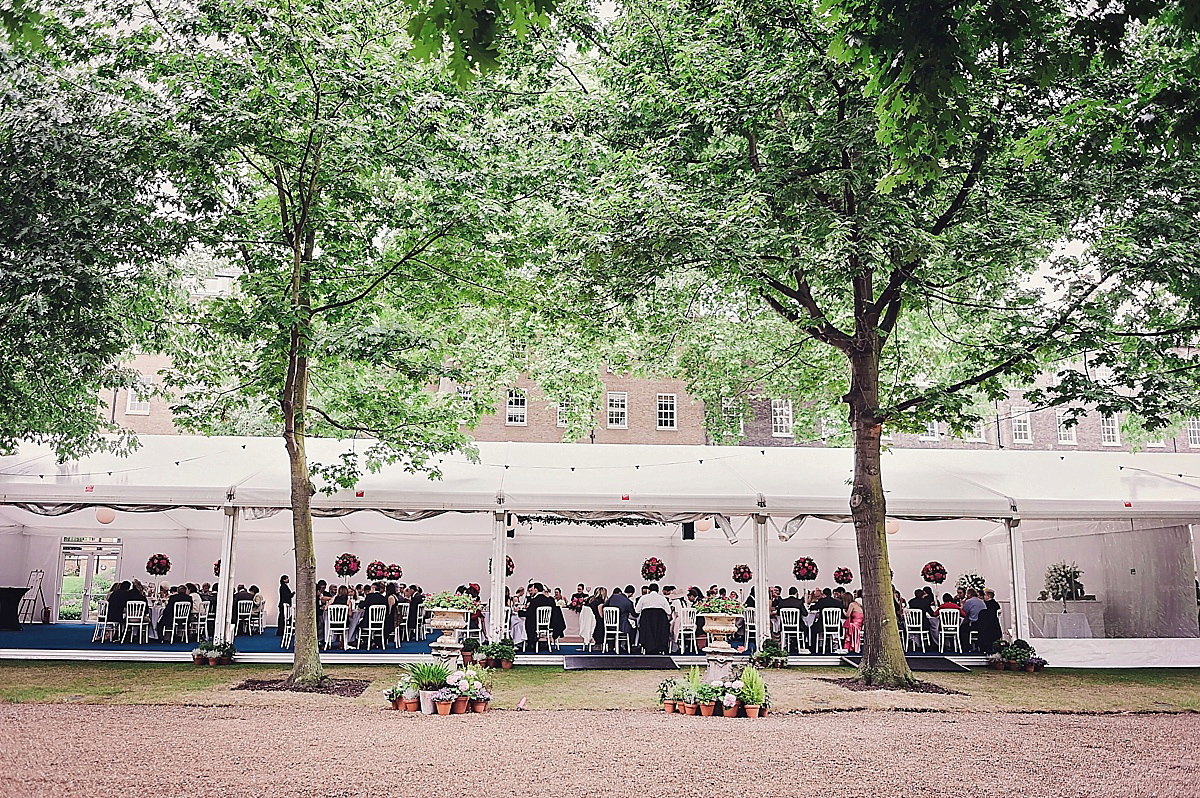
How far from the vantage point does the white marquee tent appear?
14.2 m

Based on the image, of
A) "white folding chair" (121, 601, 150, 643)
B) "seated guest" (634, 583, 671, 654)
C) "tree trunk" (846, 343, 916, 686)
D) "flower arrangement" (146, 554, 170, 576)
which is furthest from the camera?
"flower arrangement" (146, 554, 170, 576)

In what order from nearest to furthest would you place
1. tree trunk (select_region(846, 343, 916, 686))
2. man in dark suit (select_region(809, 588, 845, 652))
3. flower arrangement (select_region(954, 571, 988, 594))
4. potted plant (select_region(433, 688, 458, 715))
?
potted plant (select_region(433, 688, 458, 715)), tree trunk (select_region(846, 343, 916, 686)), man in dark suit (select_region(809, 588, 845, 652)), flower arrangement (select_region(954, 571, 988, 594))

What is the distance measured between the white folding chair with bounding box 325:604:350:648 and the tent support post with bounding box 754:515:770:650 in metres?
6.60

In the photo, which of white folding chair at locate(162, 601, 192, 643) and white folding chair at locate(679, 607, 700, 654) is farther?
white folding chair at locate(162, 601, 192, 643)

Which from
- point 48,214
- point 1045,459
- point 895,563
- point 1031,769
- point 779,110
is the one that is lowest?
point 1031,769

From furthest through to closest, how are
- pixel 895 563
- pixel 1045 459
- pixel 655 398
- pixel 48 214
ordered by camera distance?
pixel 655 398 → pixel 895 563 → pixel 1045 459 → pixel 48 214

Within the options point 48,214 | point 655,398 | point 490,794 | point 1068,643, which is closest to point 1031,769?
point 490,794

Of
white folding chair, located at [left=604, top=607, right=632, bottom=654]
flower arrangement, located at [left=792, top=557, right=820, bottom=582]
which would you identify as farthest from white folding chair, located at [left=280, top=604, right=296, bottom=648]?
flower arrangement, located at [left=792, top=557, right=820, bottom=582]

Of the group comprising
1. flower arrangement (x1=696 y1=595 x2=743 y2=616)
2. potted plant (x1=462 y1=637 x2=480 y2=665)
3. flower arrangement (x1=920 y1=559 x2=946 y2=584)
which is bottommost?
potted plant (x1=462 y1=637 x2=480 y2=665)

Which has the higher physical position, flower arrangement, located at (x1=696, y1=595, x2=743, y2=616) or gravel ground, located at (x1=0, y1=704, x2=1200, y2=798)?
flower arrangement, located at (x1=696, y1=595, x2=743, y2=616)

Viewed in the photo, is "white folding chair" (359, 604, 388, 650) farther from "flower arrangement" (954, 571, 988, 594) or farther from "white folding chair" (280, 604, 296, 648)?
"flower arrangement" (954, 571, 988, 594)

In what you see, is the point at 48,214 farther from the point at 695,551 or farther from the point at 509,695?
the point at 695,551

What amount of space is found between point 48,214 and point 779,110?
26.7 ft

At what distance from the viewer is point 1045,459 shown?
55.9ft
